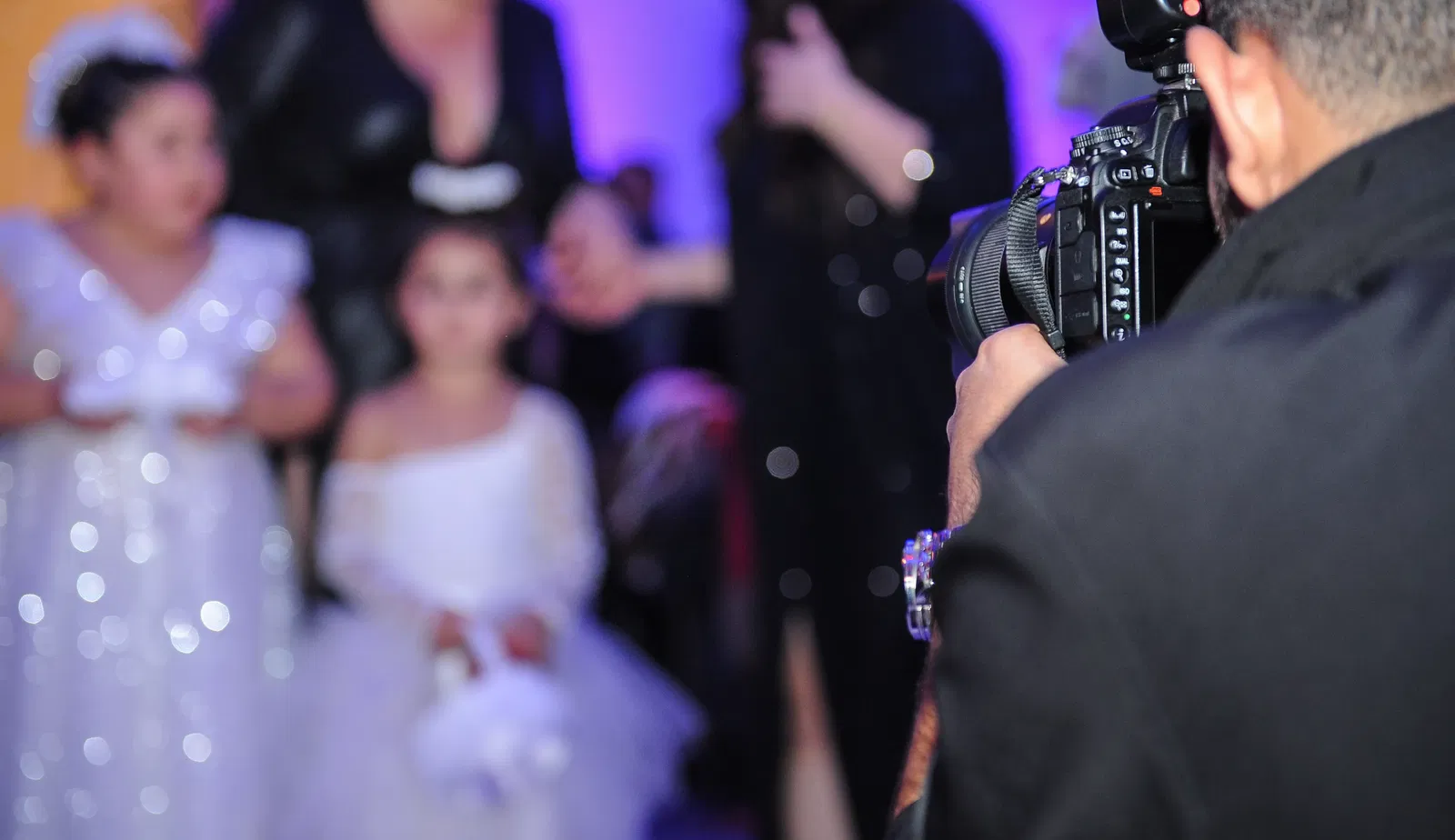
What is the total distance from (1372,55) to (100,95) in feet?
7.19

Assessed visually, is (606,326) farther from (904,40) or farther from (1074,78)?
(1074,78)

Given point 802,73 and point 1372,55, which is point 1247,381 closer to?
point 1372,55

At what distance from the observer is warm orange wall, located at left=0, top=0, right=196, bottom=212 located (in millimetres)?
2246

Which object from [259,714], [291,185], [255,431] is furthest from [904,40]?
[259,714]

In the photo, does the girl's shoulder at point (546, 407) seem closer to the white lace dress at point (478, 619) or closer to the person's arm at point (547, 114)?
the white lace dress at point (478, 619)

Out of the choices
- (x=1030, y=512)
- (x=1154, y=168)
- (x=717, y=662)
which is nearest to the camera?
(x=1030, y=512)

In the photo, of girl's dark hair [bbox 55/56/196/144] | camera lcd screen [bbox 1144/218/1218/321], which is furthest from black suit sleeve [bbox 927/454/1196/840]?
girl's dark hair [bbox 55/56/196/144]

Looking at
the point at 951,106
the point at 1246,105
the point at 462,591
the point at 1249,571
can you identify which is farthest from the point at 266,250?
the point at 1249,571

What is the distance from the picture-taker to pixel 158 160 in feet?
7.46

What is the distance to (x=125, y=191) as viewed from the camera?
7.44ft

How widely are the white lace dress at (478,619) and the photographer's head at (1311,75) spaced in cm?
192

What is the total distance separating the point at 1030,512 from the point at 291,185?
2133mm

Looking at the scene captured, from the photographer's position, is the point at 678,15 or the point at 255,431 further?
the point at 678,15

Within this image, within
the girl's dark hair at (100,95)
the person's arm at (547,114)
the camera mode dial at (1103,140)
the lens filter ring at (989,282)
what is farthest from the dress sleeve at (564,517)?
the camera mode dial at (1103,140)
